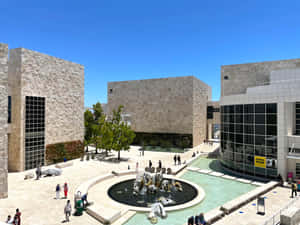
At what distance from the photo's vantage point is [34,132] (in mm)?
28219

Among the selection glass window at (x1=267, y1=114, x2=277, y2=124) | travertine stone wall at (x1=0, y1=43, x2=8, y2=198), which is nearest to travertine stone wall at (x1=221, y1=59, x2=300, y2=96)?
glass window at (x1=267, y1=114, x2=277, y2=124)

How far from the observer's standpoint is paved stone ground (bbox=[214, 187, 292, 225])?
45.3 feet

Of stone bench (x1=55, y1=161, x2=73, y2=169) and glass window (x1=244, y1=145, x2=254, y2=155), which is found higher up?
glass window (x1=244, y1=145, x2=254, y2=155)

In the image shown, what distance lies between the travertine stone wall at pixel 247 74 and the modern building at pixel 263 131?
1380 cm

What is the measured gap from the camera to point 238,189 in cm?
2095

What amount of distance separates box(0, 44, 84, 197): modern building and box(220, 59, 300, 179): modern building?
2529cm

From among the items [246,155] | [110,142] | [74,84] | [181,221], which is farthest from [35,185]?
[246,155]

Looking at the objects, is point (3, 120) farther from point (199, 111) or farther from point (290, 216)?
point (199, 111)

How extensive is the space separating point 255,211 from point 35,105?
95.6 ft

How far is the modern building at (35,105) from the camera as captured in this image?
87.6 feet

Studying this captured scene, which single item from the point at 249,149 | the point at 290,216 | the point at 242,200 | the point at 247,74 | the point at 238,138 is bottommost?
the point at 242,200

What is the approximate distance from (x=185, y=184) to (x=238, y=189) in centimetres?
552

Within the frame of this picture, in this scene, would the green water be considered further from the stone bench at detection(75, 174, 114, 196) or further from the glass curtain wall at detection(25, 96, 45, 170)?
the glass curtain wall at detection(25, 96, 45, 170)

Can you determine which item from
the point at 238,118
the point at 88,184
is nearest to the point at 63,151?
the point at 88,184
